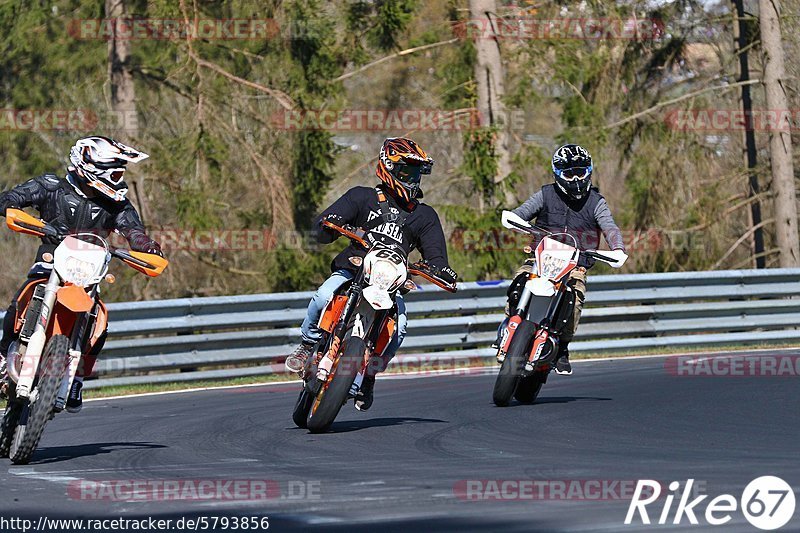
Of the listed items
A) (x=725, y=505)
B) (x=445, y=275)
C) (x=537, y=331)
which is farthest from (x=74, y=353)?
(x=537, y=331)

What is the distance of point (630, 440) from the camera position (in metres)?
9.17

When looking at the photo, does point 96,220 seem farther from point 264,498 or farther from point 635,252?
point 635,252

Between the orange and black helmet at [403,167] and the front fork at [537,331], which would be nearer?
the orange and black helmet at [403,167]

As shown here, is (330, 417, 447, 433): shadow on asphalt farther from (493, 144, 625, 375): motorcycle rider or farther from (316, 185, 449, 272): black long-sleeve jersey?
(493, 144, 625, 375): motorcycle rider

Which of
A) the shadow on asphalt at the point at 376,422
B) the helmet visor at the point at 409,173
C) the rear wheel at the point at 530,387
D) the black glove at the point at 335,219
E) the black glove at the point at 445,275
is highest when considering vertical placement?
the helmet visor at the point at 409,173

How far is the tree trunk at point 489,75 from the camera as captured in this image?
24.6m

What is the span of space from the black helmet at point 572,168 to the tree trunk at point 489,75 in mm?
12565

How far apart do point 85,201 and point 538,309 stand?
394 centimetres

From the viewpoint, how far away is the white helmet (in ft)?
29.1

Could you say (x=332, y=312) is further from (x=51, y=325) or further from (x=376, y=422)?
(x=51, y=325)

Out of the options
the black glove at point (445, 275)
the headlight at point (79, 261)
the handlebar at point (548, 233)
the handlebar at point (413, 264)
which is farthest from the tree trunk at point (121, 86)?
the headlight at point (79, 261)

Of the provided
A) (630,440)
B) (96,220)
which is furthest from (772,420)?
(96,220)

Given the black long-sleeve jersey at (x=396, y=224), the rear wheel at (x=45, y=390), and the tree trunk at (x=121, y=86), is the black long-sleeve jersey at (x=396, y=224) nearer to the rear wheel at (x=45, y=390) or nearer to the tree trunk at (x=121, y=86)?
the rear wheel at (x=45, y=390)

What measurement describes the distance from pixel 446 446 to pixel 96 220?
8.54 ft
